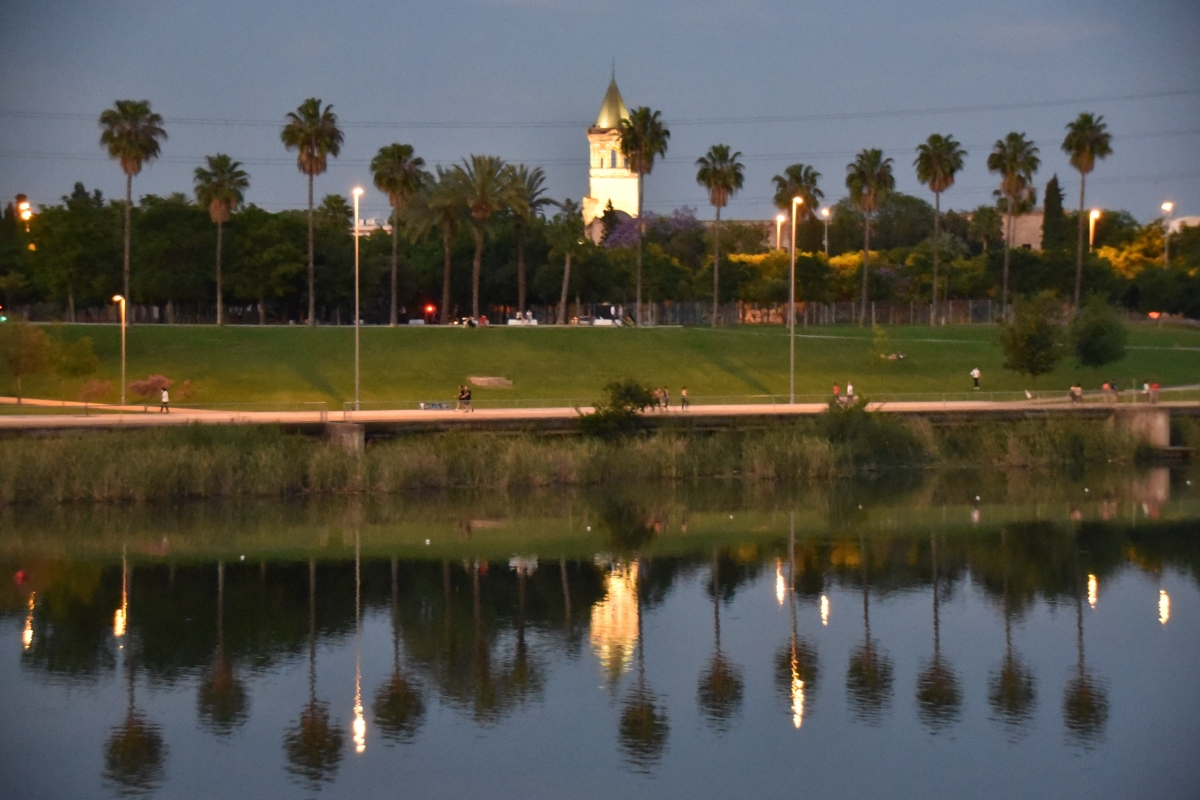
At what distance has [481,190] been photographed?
91.9 meters

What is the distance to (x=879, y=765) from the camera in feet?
77.0

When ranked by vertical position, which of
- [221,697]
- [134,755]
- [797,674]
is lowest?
[134,755]

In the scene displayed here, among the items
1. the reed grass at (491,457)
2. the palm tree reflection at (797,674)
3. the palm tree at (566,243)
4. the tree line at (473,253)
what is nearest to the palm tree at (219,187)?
the tree line at (473,253)

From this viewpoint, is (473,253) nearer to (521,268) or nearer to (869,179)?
(521,268)

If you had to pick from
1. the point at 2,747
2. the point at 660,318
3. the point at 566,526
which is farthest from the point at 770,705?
the point at 660,318

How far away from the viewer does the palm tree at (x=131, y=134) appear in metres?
79.4

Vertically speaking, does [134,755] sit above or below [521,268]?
below

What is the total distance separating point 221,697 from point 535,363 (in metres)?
47.5

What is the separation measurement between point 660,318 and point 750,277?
1134 cm

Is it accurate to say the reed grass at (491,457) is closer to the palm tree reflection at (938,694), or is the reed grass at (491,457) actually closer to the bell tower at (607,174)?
the palm tree reflection at (938,694)

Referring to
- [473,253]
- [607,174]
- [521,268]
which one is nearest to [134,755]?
[521,268]

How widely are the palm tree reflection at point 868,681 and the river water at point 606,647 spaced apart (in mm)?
78

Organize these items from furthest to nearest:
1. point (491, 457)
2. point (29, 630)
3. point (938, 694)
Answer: point (491, 457) < point (29, 630) < point (938, 694)

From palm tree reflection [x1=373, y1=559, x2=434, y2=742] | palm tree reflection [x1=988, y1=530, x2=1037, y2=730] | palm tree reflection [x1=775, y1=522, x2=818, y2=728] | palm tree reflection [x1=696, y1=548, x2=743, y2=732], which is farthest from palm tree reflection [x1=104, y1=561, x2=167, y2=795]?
palm tree reflection [x1=988, y1=530, x2=1037, y2=730]
